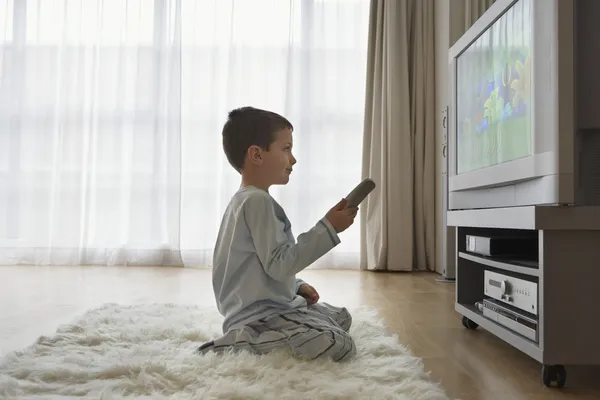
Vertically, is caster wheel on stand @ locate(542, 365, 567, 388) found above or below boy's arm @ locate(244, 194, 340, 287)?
below

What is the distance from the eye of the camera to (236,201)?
159 centimetres

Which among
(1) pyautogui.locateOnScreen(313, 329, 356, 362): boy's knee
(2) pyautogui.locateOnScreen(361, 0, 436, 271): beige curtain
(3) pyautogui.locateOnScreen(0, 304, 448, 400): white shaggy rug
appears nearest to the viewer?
(3) pyautogui.locateOnScreen(0, 304, 448, 400): white shaggy rug

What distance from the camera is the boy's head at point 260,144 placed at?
1.63 m

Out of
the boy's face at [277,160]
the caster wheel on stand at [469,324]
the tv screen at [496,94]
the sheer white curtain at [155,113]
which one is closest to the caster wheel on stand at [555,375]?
the tv screen at [496,94]

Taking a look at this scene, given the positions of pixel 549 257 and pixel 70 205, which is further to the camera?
pixel 70 205

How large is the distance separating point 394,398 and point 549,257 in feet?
1.66

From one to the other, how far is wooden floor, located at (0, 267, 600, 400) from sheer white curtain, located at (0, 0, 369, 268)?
452 millimetres

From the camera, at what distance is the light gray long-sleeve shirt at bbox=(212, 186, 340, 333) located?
4.85 feet

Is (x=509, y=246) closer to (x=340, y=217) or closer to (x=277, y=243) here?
(x=340, y=217)

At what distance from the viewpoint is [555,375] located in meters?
1.39

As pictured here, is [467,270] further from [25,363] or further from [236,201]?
[25,363]

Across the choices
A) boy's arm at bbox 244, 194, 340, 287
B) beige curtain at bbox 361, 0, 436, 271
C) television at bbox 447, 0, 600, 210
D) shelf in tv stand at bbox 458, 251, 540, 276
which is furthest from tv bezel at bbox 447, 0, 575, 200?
beige curtain at bbox 361, 0, 436, 271

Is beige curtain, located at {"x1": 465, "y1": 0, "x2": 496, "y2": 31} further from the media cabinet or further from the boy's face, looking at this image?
the media cabinet

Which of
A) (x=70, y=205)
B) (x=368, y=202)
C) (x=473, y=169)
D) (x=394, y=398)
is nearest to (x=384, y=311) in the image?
(x=473, y=169)
